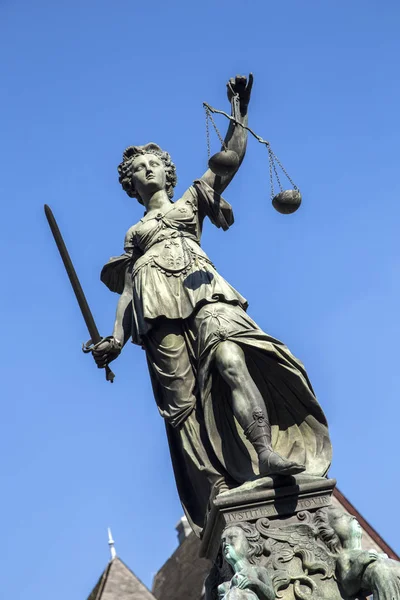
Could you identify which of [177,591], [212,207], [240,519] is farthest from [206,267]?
[177,591]

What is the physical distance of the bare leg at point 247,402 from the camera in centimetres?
929

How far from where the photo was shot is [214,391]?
32.8ft

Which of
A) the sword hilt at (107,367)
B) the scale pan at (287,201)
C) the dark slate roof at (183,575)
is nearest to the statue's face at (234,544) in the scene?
the sword hilt at (107,367)

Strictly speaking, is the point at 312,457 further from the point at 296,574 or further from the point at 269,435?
the point at 296,574

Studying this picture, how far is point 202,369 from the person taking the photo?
32.6 ft

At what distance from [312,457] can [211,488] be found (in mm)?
755

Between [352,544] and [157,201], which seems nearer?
[352,544]

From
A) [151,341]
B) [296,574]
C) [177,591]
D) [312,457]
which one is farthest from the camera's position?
[177,591]

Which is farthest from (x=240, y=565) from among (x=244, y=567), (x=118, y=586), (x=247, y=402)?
(x=118, y=586)

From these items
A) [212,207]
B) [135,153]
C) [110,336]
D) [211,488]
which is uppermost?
[135,153]

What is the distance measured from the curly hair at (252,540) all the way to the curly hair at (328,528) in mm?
411

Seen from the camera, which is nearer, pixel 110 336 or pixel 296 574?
pixel 296 574

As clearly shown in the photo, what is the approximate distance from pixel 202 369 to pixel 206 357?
98 millimetres

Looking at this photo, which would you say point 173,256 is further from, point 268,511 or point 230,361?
point 268,511
